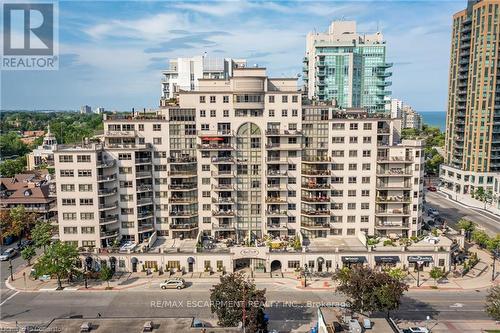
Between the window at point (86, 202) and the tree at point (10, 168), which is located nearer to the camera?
the window at point (86, 202)

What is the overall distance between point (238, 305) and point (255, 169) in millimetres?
37896

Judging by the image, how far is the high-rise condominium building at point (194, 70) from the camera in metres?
128

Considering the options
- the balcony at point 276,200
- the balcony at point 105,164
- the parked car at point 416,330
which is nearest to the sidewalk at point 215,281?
the balcony at point 276,200

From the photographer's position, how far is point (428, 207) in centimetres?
12656

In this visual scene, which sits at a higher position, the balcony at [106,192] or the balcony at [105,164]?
the balcony at [105,164]

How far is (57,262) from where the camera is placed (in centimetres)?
7125

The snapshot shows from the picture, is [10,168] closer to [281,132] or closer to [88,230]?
[88,230]

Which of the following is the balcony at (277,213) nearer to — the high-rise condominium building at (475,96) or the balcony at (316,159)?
the balcony at (316,159)

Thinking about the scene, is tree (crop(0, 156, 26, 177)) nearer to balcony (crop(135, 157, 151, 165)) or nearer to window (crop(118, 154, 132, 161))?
window (crop(118, 154, 132, 161))

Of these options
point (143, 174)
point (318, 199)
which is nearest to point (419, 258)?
point (318, 199)

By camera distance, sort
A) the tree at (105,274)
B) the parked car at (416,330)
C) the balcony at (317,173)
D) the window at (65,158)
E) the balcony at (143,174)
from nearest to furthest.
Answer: the parked car at (416,330) < the tree at (105,274) < the window at (65,158) < the balcony at (143,174) < the balcony at (317,173)

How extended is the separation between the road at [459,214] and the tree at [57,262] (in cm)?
9621

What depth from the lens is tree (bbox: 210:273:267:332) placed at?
5169 centimetres

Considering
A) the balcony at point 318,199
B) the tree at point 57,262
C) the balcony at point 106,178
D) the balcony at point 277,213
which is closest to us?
the tree at point 57,262
